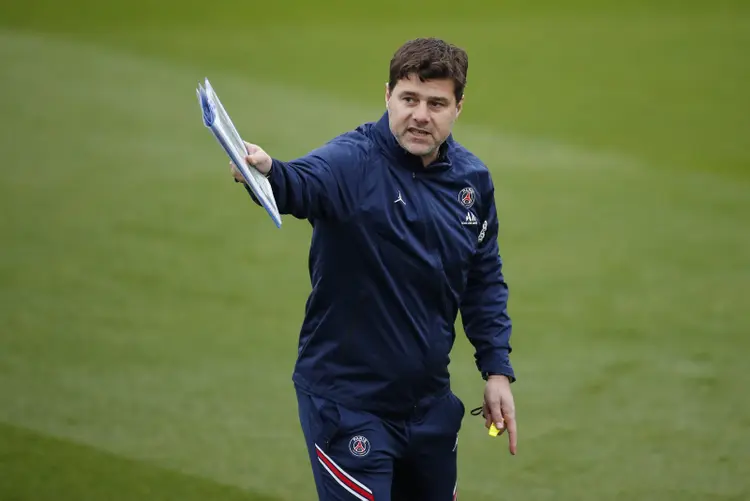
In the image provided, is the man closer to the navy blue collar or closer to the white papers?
the navy blue collar

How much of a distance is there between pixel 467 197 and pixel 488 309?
0.46 m

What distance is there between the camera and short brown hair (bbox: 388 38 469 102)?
3.80 meters

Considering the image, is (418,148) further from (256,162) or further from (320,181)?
(256,162)

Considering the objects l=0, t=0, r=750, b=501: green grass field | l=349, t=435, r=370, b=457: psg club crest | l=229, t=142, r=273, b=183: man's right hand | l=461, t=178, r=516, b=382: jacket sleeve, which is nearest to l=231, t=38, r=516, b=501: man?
l=349, t=435, r=370, b=457: psg club crest

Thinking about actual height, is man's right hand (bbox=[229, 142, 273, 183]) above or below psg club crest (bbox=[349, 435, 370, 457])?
above

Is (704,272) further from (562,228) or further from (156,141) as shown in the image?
(156,141)

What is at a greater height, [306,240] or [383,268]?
[383,268]

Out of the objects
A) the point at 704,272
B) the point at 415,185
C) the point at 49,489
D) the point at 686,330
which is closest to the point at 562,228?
the point at 704,272

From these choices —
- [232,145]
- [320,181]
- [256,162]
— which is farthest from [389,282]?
[232,145]

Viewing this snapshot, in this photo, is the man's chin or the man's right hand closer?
the man's right hand

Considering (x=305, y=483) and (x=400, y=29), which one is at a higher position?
(x=400, y=29)

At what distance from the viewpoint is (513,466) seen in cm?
605

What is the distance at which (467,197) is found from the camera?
13.1ft

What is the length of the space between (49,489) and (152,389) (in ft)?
3.91
